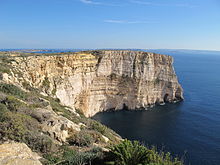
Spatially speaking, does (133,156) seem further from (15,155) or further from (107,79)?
(107,79)

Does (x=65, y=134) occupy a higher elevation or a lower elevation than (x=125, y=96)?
higher

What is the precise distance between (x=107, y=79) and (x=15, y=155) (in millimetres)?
35483

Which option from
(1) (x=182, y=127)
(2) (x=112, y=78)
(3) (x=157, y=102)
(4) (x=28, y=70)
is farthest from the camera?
(3) (x=157, y=102)

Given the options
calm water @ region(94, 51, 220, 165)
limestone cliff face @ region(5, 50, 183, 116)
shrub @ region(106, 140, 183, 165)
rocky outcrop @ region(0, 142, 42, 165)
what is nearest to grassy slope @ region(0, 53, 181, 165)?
shrub @ region(106, 140, 183, 165)

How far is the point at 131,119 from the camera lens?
37000 millimetres

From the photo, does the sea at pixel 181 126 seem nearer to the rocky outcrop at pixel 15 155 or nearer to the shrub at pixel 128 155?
the shrub at pixel 128 155

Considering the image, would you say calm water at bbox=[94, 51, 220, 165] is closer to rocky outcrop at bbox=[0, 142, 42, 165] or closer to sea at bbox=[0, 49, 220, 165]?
sea at bbox=[0, 49, 220, 165]

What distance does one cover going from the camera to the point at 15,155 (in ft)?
19.8

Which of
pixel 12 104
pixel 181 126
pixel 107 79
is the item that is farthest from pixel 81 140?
pixel 107 79

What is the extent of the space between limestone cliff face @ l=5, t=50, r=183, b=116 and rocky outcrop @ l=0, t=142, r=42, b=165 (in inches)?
877

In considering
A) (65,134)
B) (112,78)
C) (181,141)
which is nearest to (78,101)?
(112,78)

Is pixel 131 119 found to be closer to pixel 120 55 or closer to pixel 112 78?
pixel 112 78

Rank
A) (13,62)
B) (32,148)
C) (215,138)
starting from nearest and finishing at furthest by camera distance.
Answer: (32,148) → (13,62) → (215,138)

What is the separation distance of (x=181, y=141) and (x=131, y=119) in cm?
1187
